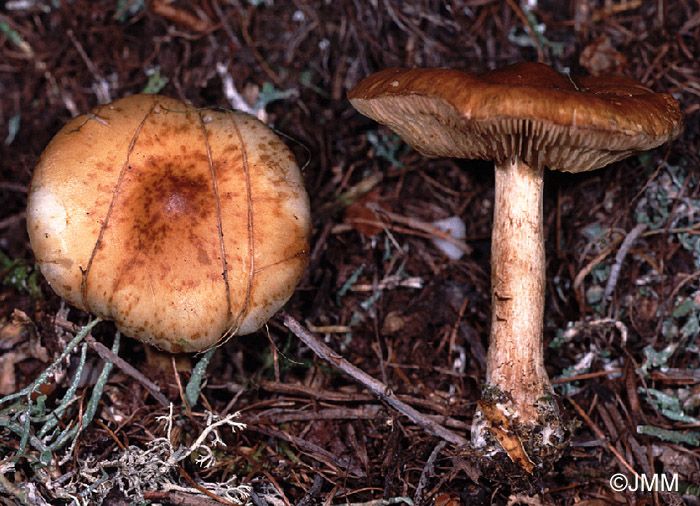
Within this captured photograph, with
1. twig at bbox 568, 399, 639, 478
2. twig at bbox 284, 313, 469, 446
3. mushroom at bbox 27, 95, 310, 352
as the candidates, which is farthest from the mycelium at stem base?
mushroom at bbox 27, 95, 310, 352

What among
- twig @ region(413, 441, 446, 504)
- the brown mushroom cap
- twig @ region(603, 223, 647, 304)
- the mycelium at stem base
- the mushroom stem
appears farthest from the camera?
twig @ region(603, 223, 647, 304)

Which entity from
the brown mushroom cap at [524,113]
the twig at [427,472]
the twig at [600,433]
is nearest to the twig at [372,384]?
the twig at [427,472]

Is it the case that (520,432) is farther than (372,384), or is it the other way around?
(372,384)

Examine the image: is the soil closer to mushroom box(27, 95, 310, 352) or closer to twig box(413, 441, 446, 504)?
twig box(413, 441, 446, 504)

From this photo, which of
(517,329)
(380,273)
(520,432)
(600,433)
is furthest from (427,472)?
(380,273)

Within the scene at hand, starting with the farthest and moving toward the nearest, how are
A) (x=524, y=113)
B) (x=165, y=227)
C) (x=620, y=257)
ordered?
(x=620, y=257), (x=165, y=227), (x=524, y=113)

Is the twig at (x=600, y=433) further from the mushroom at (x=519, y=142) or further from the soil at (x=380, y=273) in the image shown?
the mushroom at (x=519, y=142)

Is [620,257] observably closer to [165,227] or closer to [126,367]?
[165,227]

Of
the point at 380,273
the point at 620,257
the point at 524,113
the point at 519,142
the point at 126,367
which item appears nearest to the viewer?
the point at 524,113
